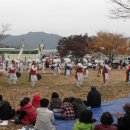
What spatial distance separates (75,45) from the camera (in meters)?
64.0

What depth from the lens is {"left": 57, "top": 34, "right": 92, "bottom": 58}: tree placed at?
63.9 metres

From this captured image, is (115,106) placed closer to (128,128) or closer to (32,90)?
(128,128)

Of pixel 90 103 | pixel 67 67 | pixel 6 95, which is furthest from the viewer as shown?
pixel 67 67

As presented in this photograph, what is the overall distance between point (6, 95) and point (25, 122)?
8538mm

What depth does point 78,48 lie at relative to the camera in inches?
2505

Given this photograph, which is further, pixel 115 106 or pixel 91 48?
pixel 91 48

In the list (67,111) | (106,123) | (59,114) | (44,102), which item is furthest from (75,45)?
(106,123)

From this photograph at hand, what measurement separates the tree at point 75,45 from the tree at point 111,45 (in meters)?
1.73

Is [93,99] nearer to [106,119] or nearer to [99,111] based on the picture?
[99,111]

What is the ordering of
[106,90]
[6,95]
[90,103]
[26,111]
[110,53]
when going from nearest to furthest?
1. [26,111]
2. [90,103]
3. [6,95]
4. [106,90]
5. [110,53]

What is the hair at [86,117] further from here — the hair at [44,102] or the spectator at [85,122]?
the hair at [44,102]

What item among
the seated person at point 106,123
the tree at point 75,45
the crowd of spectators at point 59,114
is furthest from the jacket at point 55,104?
the tree at point 75,45

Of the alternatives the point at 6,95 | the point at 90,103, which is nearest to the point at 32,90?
the point at 6,95

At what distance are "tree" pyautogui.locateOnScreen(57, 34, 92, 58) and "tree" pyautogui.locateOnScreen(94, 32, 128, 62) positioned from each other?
173cm
